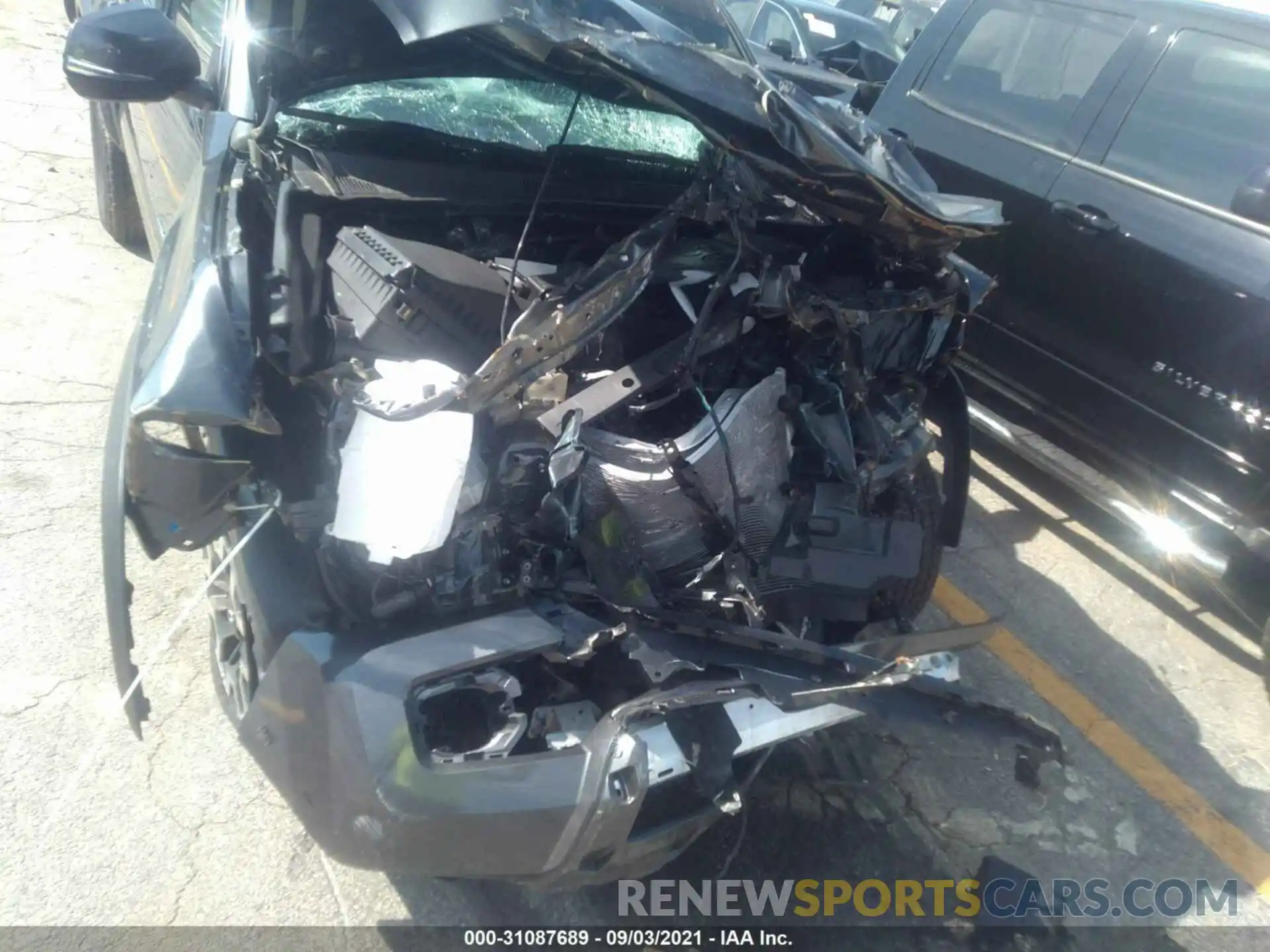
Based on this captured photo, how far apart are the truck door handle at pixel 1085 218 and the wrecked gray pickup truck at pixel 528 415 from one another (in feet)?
4.45

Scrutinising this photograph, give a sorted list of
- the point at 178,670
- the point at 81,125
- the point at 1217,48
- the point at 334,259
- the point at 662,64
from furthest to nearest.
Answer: the point at 81,125 → the point at 1217,48 → the point at 178,670 → the point at 334,259 → the point at 662,64

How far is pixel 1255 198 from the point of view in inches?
123

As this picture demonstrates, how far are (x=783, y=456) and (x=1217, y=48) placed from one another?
2669mm

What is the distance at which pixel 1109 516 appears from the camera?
3932mm

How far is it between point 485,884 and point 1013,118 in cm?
376

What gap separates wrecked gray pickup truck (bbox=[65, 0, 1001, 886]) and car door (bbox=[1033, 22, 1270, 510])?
1.21 meters

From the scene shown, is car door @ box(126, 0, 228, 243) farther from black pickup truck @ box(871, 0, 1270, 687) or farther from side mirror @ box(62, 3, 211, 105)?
black pickup truck @ box(871, 0, 1270, 687)

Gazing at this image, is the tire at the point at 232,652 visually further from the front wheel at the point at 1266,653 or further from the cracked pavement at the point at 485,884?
the front wheel at the point at 1266,653

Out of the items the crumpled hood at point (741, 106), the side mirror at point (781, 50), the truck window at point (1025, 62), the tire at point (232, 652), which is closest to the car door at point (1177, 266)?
the truck window at point (1025, 62)

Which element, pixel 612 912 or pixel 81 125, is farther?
pixel 81 125


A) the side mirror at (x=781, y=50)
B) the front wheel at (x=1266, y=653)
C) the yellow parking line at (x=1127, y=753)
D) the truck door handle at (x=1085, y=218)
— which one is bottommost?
the yellow parking line at (x=1127, y=753)

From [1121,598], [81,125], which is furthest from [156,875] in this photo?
[81,125]

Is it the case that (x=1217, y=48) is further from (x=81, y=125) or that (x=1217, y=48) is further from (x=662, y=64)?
(x=81, y=125)

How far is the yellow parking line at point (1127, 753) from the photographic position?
2.80m
